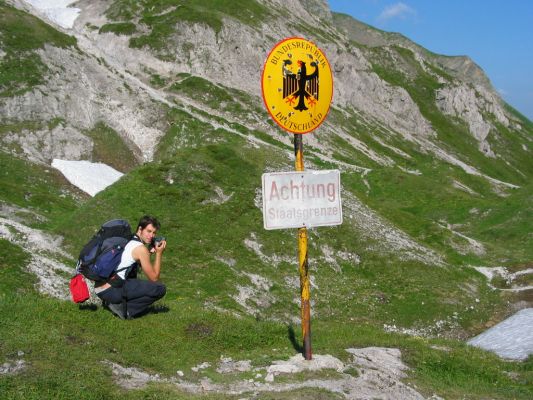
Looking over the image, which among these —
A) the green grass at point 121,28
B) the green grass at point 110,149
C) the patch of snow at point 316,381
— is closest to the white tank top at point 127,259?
the patch of snow at point 316,381

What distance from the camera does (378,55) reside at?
637 ft

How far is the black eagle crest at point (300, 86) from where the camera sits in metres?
10.7

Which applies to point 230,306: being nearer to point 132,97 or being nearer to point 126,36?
point 132,97

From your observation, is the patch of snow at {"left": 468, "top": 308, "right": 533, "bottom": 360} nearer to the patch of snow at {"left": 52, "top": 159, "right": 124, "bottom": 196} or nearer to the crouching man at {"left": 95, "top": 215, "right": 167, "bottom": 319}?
the crouching man at {"left": 95, "top": 215, "right": 167, "bottom": 319}

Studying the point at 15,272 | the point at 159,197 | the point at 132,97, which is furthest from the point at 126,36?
the point at 15,272

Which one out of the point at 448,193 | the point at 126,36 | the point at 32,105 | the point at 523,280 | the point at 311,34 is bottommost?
the point at 523,280

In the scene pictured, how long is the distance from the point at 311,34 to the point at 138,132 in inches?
3608

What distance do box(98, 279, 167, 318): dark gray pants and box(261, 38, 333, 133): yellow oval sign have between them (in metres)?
5.54

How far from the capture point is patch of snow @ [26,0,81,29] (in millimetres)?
116125

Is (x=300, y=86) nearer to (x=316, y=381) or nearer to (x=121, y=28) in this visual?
(x=316, y=381)

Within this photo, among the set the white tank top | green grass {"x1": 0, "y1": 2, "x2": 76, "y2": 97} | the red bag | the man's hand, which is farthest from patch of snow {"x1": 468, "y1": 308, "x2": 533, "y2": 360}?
green grass {"x1": 0, "y1": 2, "x2": 76, "y2": 97}

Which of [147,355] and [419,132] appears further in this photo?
[419,132]

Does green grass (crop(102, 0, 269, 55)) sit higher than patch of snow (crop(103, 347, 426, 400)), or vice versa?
green grass (crop(102, 0, 269, 55))

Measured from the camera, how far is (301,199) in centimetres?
1096
